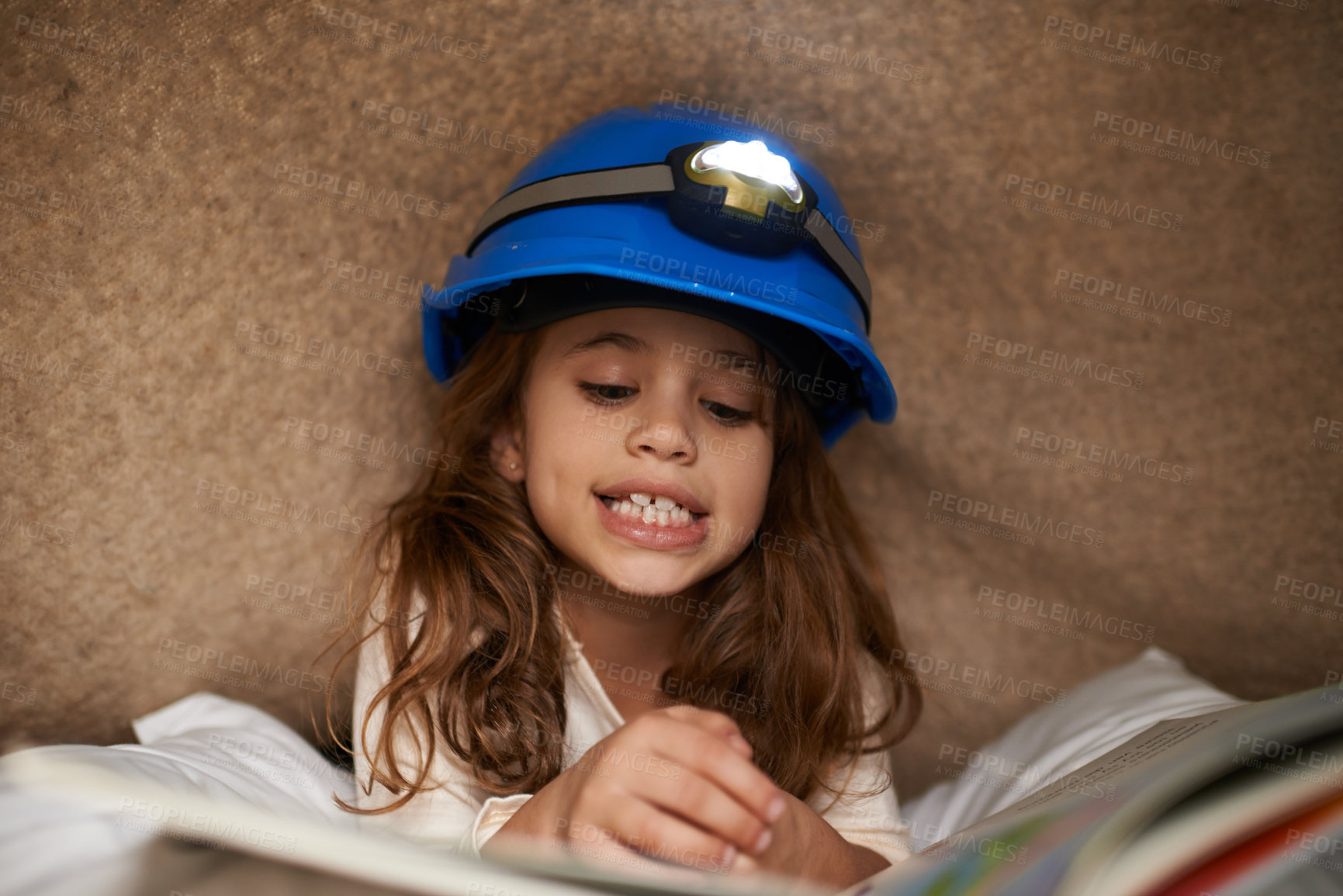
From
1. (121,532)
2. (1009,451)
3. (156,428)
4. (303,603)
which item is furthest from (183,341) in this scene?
(1009,451)

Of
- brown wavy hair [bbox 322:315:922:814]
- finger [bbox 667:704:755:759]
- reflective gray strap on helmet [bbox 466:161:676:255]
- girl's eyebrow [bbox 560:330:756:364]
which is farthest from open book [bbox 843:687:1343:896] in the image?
reflective gray strap on helmet [bbox 466:161:676:255]

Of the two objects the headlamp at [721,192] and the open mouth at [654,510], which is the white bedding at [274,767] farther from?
the headlamp at [721,192]

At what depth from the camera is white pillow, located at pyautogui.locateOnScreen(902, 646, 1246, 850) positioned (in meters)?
1.06

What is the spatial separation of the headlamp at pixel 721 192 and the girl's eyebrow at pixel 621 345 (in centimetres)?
11

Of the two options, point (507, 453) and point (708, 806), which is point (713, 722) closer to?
point (708, 806)

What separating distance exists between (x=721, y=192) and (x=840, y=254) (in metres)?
0.17

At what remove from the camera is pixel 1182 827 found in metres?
0.71

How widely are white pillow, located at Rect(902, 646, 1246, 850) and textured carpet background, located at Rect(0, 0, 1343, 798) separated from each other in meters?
0.05

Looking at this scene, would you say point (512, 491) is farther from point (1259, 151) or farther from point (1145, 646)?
point (1259, 151)

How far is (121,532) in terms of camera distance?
1.00 meters

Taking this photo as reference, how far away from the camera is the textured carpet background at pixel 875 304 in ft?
3.15

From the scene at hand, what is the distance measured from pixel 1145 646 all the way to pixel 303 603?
1.09 meters

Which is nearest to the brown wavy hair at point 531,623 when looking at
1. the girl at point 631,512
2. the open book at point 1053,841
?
the girl at point 631,512

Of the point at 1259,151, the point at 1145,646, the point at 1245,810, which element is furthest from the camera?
the point at 1145,646
